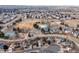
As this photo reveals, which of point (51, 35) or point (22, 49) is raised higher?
point (51, 35)

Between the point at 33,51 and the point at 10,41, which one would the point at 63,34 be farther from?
the point at 10,41

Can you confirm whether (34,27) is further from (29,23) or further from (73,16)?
(73,16)

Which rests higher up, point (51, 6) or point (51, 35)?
point (51, 6)

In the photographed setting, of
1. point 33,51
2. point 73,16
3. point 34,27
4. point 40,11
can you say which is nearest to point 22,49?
point 33,51

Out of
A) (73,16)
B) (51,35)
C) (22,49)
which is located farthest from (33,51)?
(73,16)
